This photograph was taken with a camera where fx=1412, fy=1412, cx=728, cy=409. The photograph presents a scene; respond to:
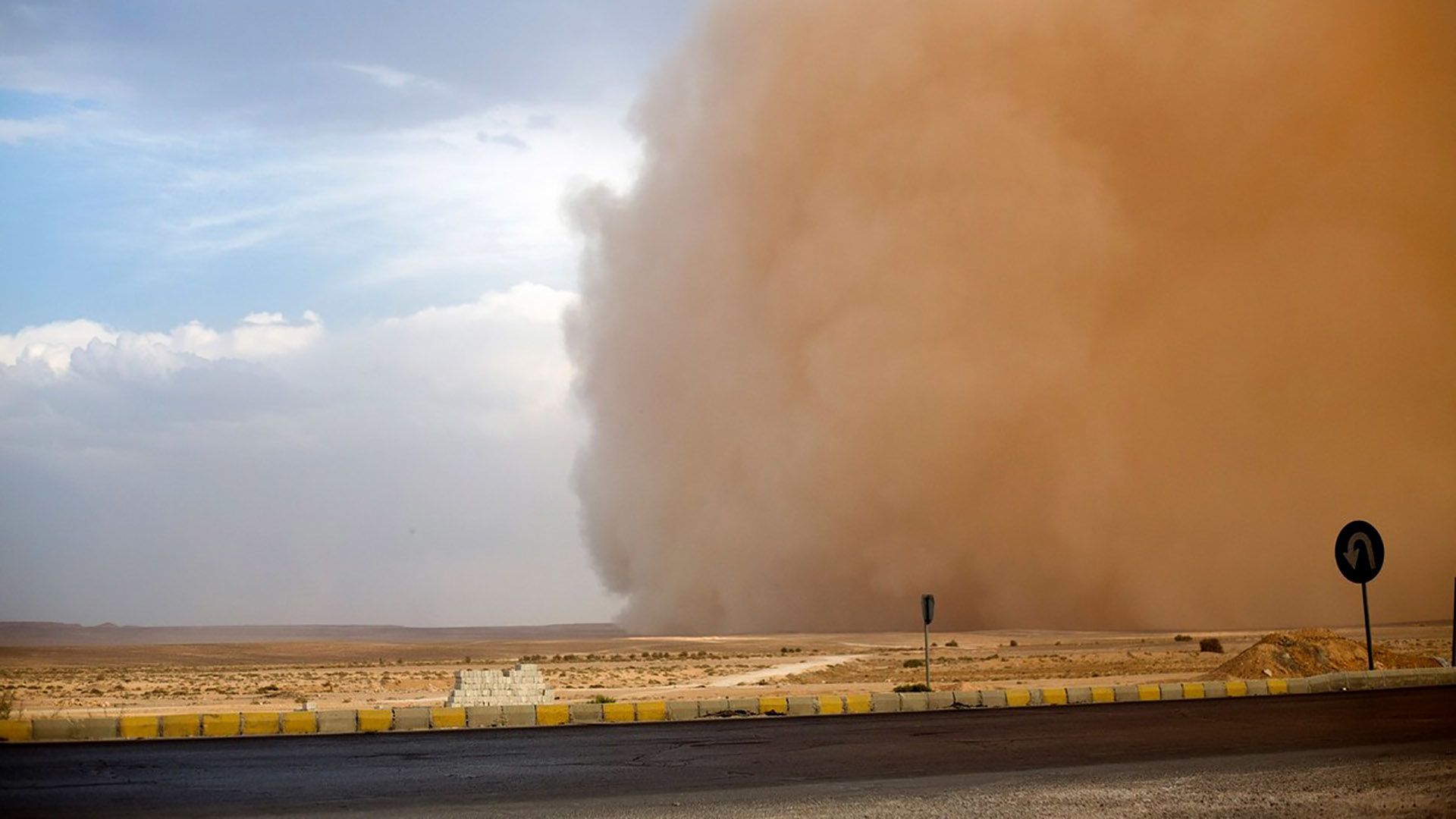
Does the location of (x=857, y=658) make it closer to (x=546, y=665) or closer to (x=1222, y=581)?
(x=546, y=665)

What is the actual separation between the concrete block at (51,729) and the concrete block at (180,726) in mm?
835

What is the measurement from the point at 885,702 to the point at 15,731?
331 inches

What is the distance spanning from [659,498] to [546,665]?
24.5 meters

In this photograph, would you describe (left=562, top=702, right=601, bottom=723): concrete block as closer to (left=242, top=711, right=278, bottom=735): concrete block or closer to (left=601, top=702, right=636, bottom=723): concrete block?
(left=601, top=702, right=636, bottom=723): concrete block

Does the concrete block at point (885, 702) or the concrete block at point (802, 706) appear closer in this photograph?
the concrete block at point (802, 706)

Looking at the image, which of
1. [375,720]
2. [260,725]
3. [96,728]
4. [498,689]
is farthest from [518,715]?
[96,728]

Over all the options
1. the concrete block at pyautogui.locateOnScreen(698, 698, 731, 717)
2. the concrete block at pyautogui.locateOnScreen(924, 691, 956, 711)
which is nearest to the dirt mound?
the concrete block at pyautogui.locateOnScreen(924, 691, 956, 711)

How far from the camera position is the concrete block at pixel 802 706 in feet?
47.1

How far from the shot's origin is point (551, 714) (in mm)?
13867

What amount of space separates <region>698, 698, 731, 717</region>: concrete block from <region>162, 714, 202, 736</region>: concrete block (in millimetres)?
4728

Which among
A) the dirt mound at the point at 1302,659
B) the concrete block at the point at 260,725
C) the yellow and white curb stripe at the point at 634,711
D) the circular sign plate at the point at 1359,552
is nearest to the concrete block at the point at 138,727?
the yellow and white curb stripe at the point at 634,711

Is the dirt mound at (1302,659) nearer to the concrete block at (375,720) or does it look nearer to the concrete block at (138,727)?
the concrete block at (375,720)

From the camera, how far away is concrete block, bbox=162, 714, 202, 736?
12648 millimetres

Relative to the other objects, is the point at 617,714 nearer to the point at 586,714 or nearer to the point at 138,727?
the point at 586,714
